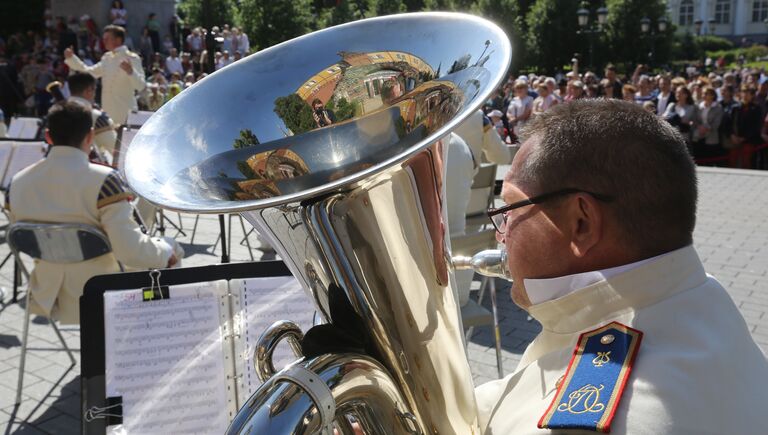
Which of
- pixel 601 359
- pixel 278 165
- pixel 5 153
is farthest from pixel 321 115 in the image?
pixel 5 153

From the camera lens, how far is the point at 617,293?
3.67ft

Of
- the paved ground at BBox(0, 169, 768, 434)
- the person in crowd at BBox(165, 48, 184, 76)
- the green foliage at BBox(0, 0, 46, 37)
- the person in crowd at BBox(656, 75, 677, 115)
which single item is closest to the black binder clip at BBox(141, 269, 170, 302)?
the paved ground at BBox(0, 169, 768, 434)

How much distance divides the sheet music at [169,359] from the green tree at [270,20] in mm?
21948

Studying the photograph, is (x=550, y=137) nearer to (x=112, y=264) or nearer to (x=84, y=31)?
(x=112, y=264)

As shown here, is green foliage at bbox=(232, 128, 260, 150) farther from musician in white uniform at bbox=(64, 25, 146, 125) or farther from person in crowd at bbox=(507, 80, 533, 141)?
person in crowd at bbox=(507, 80, 533, 141)

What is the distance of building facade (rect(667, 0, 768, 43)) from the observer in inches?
2276

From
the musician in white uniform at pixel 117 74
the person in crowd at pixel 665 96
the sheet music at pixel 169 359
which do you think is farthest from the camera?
the person in crowd at pixel 665 96

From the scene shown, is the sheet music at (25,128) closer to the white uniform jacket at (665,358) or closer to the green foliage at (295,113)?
the green foliage at (295,113)

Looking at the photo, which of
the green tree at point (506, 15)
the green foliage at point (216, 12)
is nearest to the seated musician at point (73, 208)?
the green foliage at point (216, 12)

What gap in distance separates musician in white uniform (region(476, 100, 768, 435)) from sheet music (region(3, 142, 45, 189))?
4.93 meters

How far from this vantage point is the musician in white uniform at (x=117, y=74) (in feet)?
27.3

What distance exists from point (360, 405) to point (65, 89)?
1418cm

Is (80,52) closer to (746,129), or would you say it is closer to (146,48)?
(146,48)

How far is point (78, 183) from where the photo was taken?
3164mm
